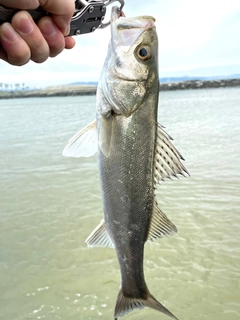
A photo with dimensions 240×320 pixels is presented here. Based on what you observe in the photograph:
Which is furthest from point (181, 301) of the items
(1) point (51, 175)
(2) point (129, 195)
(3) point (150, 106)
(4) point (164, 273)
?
(1) point (51, 175)

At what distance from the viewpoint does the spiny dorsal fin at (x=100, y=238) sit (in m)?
2.39

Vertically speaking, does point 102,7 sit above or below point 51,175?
above

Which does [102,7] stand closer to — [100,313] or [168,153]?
[168,153]

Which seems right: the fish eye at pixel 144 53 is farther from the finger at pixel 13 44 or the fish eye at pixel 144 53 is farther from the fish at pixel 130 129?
the finger at pixel 13 44

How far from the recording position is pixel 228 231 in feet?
19.6

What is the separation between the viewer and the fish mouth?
6.82ft

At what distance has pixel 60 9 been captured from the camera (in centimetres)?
167

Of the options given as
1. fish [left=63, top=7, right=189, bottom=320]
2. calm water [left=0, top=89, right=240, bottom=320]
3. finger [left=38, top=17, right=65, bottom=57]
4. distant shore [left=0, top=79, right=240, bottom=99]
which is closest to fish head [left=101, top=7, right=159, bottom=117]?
fish [left=63, top=7, right=189, bottom=320]

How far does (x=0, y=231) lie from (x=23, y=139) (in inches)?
421

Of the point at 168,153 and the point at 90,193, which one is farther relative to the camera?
the point at 90,193

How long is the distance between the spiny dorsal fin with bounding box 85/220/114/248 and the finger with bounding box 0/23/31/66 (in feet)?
3.80

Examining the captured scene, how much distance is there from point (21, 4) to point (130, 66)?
31.2 inches

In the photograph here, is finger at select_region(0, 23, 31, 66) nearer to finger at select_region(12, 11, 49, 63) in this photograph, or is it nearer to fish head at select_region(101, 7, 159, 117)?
finger at select_region(12, 11, 49, 63)

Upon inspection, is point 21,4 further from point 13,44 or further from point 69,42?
point 69,42
